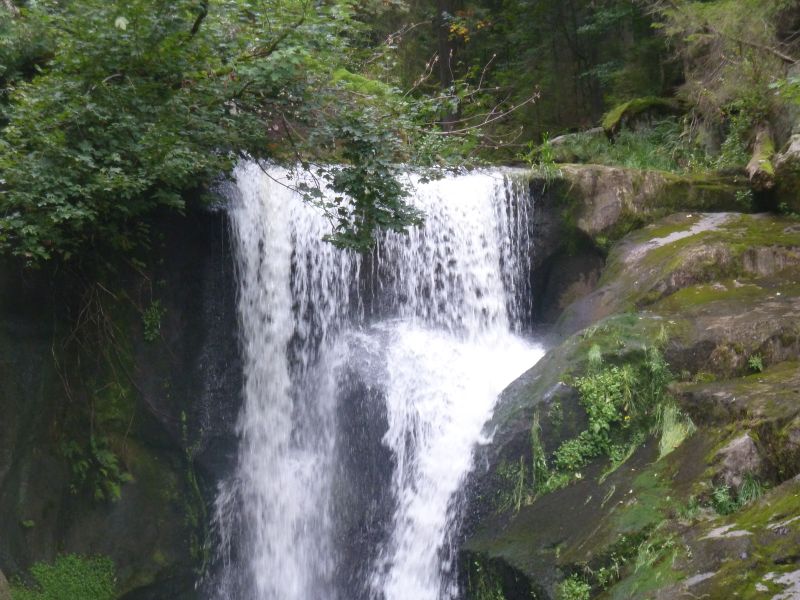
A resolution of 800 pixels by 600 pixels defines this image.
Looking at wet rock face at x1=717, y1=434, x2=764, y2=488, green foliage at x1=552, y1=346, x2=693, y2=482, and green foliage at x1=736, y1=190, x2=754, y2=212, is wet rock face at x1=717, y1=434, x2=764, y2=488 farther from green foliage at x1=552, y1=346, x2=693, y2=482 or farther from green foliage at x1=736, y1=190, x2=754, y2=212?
green foliage at x1=736, y1=190, x2=754, y2=212

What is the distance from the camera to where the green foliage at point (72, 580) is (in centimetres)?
688

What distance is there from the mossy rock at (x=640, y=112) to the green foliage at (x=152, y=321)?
28.1 feet

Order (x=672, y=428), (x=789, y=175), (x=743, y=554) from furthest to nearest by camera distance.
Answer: (x=789, y=175) → (x=672, y=428) → (x=743, y=554)

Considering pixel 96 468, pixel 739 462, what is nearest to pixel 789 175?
pixel 739 462

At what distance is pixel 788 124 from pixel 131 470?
8.38 metres

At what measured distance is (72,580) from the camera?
7133 millimetres

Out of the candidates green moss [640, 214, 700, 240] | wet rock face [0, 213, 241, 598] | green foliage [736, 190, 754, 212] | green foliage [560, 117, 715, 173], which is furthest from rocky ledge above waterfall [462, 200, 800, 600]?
green foliage [560, 117, 715, 173]

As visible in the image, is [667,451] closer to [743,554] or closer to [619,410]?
[619,410]

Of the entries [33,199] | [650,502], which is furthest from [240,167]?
[650,502]

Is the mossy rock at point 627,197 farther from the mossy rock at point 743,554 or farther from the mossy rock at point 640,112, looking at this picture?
the mossy rock at point 743,554

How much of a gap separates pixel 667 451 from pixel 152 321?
494 cm

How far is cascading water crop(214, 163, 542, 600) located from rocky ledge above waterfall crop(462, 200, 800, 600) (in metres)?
0.69

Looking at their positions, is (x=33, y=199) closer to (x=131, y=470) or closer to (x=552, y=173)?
(x=131, y=470)

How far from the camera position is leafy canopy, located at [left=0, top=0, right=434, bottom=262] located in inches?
235
